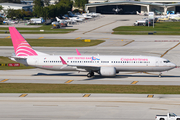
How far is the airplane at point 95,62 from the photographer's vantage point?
5009 centimetres

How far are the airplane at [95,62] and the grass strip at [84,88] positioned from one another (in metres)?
5.55

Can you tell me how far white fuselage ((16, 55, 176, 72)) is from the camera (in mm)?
50156

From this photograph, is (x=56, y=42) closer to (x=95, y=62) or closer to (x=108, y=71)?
(x=95, y=62)

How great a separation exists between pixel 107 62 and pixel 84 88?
9188mm

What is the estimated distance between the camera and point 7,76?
5259 centimetres

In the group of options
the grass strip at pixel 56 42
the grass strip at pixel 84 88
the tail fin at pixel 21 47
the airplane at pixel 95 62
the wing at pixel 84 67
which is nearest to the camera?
the grass strip at pixel 84 88

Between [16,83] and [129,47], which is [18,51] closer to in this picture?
[16,83]

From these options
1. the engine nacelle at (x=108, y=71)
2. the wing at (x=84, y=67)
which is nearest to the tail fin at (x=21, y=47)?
the wing at (x=84, y=67)

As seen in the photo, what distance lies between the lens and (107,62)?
50688 millimetres

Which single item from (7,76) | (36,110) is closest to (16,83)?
(7,76)

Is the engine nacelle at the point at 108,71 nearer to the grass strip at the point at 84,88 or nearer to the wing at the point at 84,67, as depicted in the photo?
the wing at the point at 84,67

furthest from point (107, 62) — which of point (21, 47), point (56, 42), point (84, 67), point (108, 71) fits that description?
point (56, 42)

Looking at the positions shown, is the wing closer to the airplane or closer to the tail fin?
the airplane

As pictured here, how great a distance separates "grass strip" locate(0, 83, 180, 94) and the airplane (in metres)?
5.55
